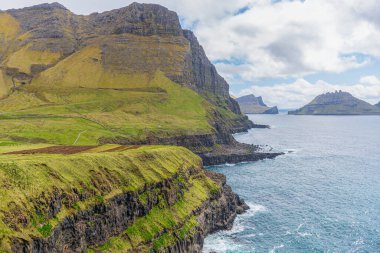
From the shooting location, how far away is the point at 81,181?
6562 cm

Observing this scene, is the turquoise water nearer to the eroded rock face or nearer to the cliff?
the eroded rock face

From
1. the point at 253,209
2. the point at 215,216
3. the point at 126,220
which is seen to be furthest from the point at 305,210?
the point at 126,220

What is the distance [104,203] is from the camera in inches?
2623

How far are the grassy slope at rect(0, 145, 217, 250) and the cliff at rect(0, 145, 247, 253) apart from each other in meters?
0.11

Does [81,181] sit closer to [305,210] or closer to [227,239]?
[227,239]

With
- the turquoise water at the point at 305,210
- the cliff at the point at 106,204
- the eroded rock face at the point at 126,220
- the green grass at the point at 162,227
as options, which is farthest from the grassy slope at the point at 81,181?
the turquoise water at the point at 305,210

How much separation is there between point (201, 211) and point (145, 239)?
2366cm

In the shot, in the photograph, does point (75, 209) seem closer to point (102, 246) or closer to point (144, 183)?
point (102, 246)

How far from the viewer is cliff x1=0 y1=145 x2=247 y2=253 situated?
5178cm

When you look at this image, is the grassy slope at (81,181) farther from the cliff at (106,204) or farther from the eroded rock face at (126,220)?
the eroded rock face at (126,220)

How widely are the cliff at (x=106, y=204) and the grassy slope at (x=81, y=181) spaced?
11 centimetres

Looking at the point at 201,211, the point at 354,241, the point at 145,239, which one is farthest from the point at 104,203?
the point at 354,241

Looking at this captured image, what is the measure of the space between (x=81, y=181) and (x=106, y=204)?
6532 millimetres

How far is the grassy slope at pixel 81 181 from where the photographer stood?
5091 cm
